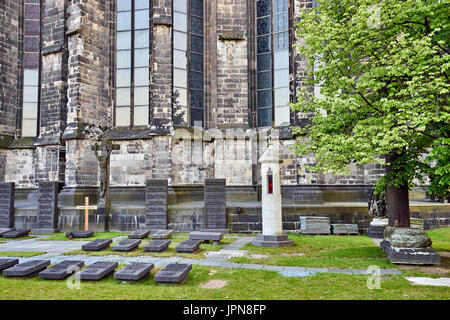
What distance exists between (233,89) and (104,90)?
6.02m

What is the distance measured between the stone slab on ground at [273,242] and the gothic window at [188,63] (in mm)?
8303

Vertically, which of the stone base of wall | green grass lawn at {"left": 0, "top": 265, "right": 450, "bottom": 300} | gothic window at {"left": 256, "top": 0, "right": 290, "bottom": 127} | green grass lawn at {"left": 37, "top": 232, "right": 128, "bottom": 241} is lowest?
green grass lawn at {"left": 37, "top": 232, "right": 128, "bottom": 241}

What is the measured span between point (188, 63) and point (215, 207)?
26.0ft

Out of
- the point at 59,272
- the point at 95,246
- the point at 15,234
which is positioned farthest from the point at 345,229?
the point at 15,234

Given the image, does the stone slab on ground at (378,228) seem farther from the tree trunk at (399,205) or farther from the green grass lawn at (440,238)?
the tree trunk at (399,205)

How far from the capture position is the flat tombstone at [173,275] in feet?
18.4

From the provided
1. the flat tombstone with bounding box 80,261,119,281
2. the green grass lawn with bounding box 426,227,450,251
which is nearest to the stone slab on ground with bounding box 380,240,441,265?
the green grass lawn with bounding box 426,227,450,251

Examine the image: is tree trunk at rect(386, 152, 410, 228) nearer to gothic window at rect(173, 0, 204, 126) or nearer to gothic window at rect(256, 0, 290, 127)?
gothic window at rect(256, 0, 290, 127)

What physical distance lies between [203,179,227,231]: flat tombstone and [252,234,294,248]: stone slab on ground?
269 cm

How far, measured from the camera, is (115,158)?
16.2 meters

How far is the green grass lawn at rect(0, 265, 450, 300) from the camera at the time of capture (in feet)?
16.5

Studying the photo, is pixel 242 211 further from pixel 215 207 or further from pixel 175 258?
pixel 175 258
